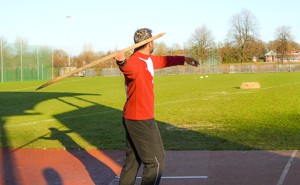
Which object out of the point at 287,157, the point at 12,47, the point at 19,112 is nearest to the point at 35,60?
the point at 12,47

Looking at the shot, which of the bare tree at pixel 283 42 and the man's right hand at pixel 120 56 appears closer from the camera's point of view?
the man's right hand at pixel 120 56

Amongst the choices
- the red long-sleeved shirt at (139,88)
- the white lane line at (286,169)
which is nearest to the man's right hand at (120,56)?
the red long-sleeved shirt at (139,88)

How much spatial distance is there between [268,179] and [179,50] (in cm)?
9720

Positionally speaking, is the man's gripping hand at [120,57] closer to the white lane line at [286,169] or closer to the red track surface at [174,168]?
the red track surface at [174,168]

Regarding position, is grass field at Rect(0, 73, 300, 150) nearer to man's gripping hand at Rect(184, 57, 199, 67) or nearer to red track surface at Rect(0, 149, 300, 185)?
red track surface at Rect(0, 149, 300, 185)

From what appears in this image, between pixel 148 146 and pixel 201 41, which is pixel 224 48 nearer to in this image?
pixel 201 41

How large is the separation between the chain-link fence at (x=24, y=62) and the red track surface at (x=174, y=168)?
5731cm

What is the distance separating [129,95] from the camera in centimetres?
485

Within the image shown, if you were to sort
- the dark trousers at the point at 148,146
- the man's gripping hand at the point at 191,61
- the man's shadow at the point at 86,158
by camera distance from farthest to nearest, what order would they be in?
the man's shadow at the point at 86,158 < the man's gripping hand at the point at 191,61 < the dark trousers at the point at 148,146

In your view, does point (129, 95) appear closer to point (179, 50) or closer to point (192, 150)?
point (192, 150)

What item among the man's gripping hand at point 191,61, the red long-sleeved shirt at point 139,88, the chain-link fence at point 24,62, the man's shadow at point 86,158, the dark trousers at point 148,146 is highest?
the chain-link fence at point 24,62

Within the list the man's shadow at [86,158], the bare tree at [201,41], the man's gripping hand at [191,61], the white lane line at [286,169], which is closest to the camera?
the man's gripping hand at [191,61]

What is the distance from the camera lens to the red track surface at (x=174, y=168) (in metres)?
6.45

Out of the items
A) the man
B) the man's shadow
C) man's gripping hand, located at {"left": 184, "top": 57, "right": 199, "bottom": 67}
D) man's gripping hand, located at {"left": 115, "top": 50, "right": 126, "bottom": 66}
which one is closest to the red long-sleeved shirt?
the man
